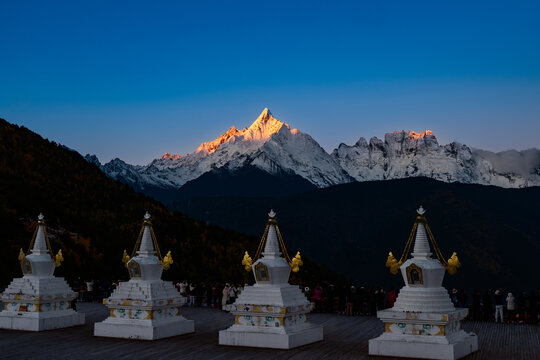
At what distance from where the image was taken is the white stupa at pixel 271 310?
865 inches

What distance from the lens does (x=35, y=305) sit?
2655 centimetres

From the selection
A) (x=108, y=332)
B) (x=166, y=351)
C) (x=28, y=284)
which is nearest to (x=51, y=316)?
(x=28, y=284)

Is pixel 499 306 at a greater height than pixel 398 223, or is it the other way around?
pixel 398 223

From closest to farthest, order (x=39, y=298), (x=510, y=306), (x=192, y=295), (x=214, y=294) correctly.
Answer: (x=39, y=298) < (x=510, y=306) < (x=214, y=294) < (x=192, y=295)

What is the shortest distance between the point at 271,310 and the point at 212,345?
95.6 inches

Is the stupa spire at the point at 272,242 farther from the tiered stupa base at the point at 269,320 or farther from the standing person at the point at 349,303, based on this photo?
the standing person at the point at 349,303

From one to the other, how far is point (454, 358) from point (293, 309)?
549cm

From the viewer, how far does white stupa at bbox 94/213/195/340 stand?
23969 mm

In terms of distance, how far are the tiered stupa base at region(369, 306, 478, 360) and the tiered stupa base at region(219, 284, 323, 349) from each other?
9.75 ft

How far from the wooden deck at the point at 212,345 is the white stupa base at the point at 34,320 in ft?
1.61

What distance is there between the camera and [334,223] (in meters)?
151

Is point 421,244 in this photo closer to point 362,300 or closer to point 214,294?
point 362,300

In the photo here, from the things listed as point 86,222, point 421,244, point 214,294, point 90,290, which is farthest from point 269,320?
point 86,222

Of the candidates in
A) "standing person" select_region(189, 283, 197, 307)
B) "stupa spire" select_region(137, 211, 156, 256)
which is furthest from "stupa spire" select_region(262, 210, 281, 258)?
"standing person" select_region(189, 283, 197, 307)
